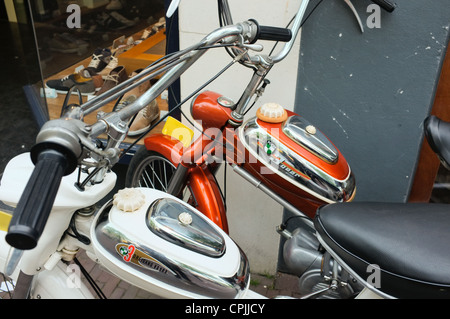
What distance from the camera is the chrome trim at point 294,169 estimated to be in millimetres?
1577

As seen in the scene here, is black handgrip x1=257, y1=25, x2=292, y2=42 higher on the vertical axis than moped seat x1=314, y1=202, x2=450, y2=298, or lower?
higher

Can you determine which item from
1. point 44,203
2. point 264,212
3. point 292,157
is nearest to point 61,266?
point 44,203

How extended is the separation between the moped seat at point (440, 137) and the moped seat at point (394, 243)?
0.34 m

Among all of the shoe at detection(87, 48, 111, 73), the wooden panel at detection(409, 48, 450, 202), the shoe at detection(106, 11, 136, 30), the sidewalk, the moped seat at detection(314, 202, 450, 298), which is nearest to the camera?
the moped seat at detection(314, 202, 450, 298)

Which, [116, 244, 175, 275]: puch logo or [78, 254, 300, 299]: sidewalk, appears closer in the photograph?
[116, 244, 175, 275]: puch logo

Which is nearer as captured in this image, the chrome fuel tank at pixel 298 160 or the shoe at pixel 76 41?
the chrome fuel tank at pixel 298 160

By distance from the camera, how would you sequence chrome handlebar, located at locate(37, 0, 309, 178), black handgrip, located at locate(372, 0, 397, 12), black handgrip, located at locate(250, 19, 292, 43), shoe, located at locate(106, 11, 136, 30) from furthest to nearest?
1. shoe, located at locate(106, 11, 136, 30)
2. black handgrip, located at locate(372, 0, 397, 12)
3. black handgrip, located at locate(250, 19, 292, 43)
4. chrome handlebar, located at locate(37, 0, 309, 178)

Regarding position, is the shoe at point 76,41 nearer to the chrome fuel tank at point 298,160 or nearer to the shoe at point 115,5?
the shoe at point 115,5

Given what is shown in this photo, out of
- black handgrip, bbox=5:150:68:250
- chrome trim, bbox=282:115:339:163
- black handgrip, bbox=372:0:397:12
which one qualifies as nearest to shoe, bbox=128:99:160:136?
chrome trim, bbox=282:115:339:163

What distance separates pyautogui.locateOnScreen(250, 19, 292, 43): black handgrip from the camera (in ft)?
4.45

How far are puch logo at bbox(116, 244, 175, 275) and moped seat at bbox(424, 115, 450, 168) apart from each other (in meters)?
1.09

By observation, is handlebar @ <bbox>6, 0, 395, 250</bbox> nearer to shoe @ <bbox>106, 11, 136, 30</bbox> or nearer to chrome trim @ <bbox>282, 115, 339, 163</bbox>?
chrome trim @ <bbox>282, 115, 339, 163</bbox>

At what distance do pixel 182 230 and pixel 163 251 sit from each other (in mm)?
85

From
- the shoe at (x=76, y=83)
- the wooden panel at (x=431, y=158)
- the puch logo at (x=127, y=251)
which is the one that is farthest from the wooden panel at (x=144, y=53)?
the puch logo at (x=127, y=251)
